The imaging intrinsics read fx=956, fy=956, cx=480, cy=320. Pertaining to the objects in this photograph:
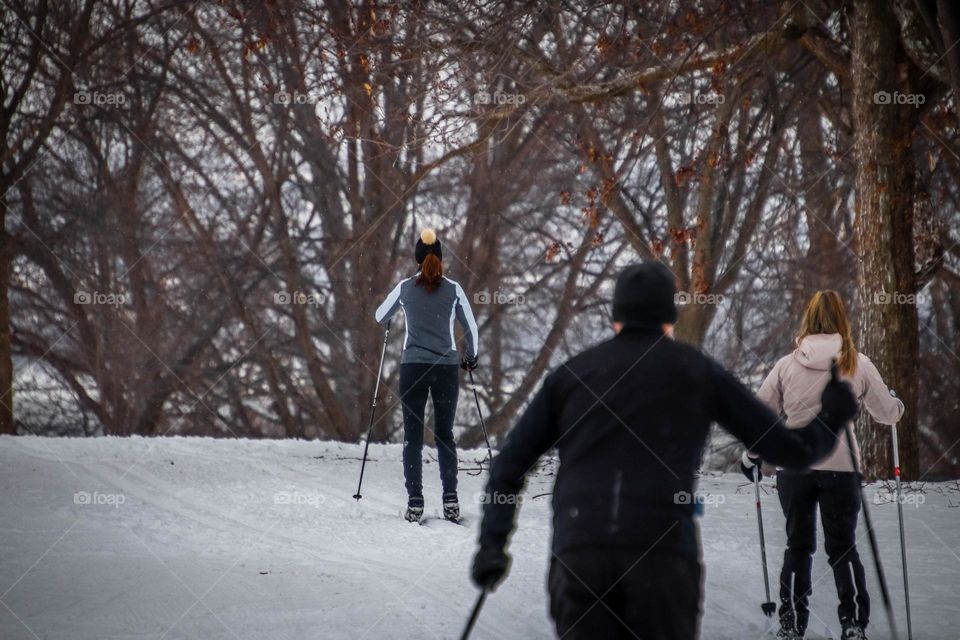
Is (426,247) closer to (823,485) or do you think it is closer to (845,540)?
(823,485)

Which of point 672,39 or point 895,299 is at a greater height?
point 672,39

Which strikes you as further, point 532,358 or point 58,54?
point 532,358

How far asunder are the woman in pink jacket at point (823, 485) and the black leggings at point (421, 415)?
2626 mm

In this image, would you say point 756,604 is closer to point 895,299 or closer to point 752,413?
point 752,413

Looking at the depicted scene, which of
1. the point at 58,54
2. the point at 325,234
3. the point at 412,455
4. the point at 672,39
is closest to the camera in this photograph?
the point at 412,455

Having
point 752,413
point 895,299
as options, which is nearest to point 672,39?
point 895,299

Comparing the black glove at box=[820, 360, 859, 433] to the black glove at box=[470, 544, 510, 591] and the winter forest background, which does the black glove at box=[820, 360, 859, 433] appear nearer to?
the black glove at box=[470, 544, 510, 591]

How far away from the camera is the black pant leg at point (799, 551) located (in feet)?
16.1

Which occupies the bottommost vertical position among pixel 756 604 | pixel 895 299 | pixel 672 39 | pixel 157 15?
pixel 756 604

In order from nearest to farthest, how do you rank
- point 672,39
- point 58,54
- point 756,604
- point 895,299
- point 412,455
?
point 756,604
point 412,455
point 895,299
point 672,39
point 58,54

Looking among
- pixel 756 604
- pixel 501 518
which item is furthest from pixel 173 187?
pixel 501 518

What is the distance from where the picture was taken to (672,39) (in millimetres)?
11828

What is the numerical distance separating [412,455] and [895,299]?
5.47m

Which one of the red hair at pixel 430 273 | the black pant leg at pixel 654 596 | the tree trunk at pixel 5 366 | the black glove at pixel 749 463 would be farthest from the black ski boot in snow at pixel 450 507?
the tree trunk at pixel 5 366
